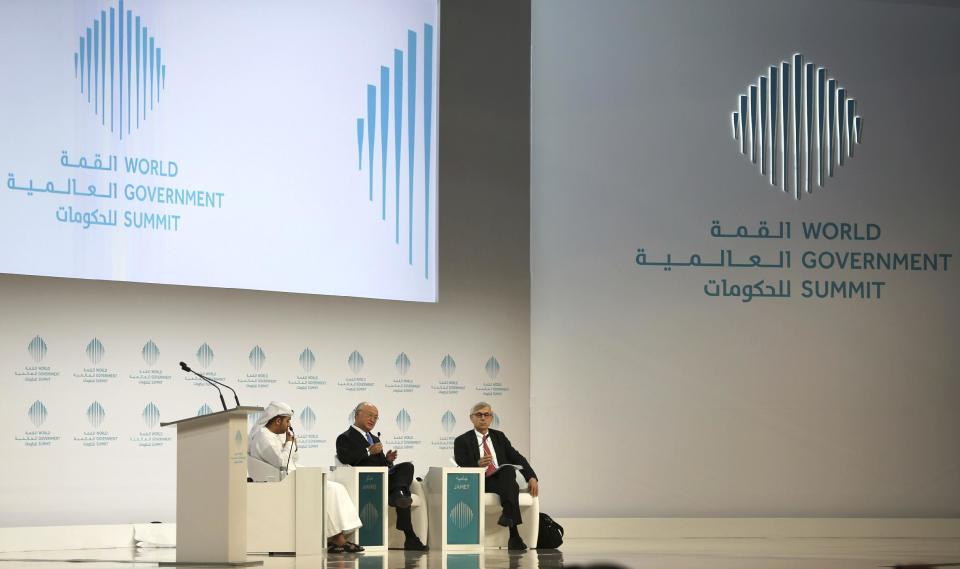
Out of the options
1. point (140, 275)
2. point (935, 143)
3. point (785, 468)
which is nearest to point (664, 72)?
point (935, 143)

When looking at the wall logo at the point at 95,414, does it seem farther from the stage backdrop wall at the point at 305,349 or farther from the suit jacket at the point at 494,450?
the suit jacket at the point at 494,450

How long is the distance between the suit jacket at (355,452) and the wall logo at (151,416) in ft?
4.25

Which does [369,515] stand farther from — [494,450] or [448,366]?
[448,366]

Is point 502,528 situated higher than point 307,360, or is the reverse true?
point 307,360

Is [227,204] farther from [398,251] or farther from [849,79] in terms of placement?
[849,79]

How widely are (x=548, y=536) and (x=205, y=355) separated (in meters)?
2.60

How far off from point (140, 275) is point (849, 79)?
19.2 ft

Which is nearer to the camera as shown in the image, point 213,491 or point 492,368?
point 213,491

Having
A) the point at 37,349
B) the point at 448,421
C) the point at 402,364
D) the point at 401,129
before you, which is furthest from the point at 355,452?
the point at 401,129

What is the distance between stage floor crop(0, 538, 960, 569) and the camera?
271 inches

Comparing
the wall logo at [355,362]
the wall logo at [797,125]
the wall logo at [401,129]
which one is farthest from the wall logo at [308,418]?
the wall logo at [797,125]

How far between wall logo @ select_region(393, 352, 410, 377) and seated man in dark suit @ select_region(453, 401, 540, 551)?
1.10 m

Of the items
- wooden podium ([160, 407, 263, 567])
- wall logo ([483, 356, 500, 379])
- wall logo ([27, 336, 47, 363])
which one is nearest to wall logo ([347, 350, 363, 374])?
wall logo ([483, 356, 500, 379])

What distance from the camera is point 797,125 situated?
10.7 meters
